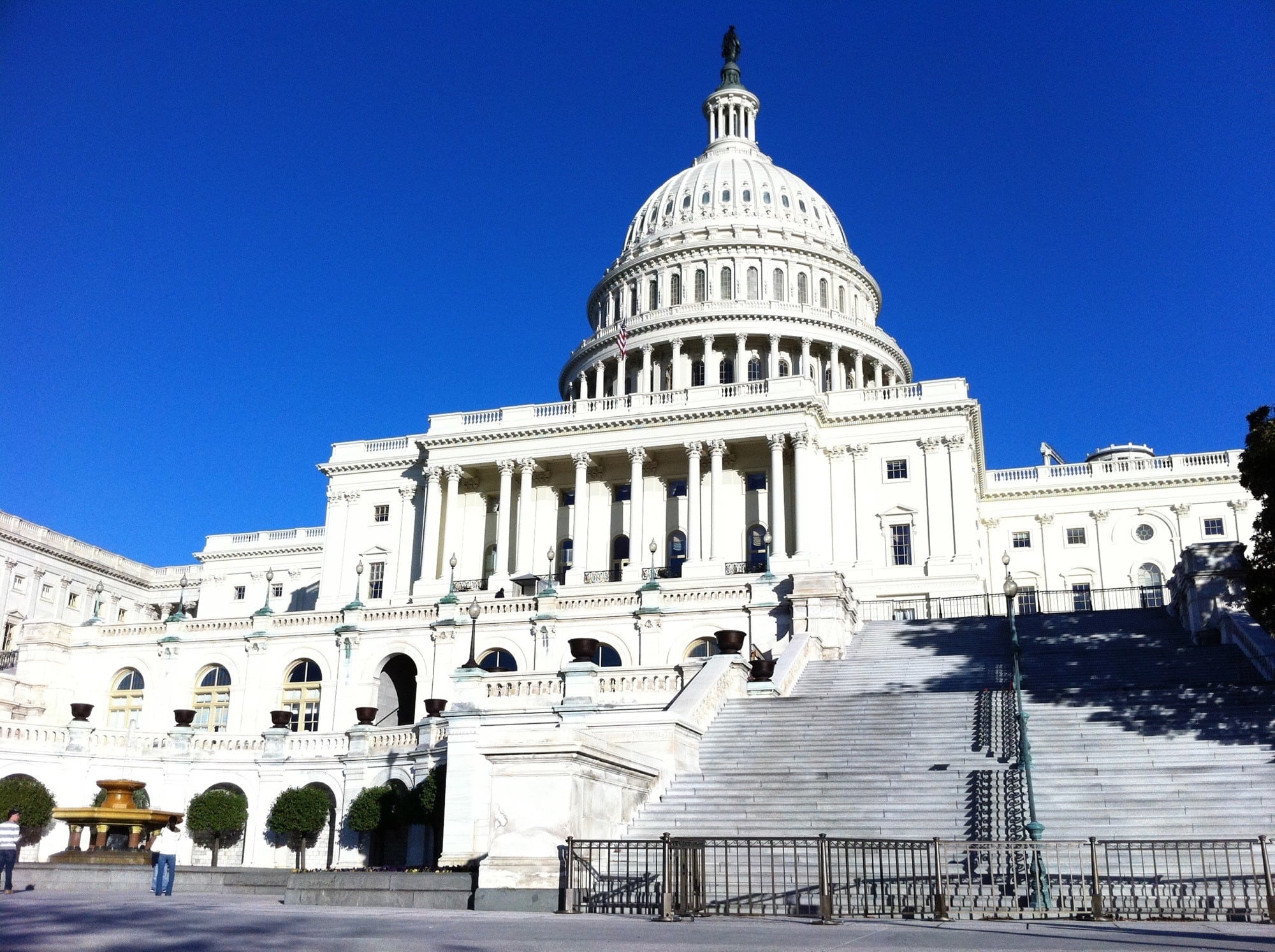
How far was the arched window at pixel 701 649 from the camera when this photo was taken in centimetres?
4953

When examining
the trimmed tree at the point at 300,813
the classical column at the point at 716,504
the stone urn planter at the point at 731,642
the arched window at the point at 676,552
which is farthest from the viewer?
the arched window at the point at 676,552

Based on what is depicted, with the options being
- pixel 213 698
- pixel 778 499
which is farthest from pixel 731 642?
pixel 778 499

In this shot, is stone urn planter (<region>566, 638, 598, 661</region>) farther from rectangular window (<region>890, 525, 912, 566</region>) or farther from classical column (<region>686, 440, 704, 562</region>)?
rectangular window (<region>890, 525, 912, 566</region>)

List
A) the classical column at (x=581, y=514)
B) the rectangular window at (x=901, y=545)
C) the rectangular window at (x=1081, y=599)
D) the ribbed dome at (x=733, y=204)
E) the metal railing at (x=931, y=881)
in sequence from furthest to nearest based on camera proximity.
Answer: the ribbed dome at (x=733, y=204), the rectangular window at (x=1081, y=599), the classical column at (x=581, y=514), the rectangular window at (x=901, y=545), the metal railing at (x=931, y=881)

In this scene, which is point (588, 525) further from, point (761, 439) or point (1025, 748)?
point (1025, 748)

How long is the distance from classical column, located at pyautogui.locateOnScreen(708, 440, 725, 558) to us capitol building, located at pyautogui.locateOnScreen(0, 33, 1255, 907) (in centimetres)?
18

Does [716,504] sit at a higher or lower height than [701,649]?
higher

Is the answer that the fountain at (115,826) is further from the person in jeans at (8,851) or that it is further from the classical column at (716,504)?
the classical column at (716,504)

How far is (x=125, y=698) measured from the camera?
185 feet

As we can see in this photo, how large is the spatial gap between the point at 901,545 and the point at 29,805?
1828 inches

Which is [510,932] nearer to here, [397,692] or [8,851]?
[8,851]

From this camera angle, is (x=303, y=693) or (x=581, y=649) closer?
(x=581, y=649)

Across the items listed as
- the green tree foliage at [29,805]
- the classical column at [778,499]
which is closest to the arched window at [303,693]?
the green tree foliage at [29,805]

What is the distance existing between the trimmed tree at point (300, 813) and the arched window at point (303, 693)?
11948mm
